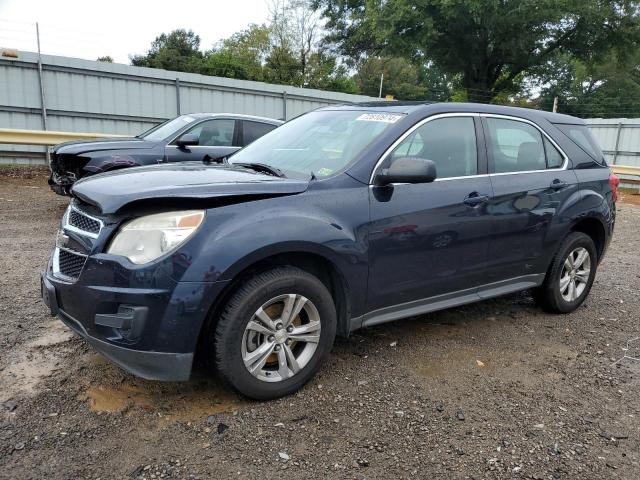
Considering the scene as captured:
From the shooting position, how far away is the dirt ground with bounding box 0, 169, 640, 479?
2.51 metres

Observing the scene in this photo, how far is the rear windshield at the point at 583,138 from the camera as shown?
4668 mm

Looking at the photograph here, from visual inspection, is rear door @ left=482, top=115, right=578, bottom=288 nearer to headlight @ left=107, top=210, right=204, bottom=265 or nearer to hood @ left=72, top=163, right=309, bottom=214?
hood @ left=72, top=163, right=309, bottom=214

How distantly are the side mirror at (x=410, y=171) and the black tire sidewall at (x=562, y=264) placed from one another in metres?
1.98

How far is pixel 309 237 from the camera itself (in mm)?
2936

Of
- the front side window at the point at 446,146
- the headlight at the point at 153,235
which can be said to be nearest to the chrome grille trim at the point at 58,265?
the headlight at the point at 153,235

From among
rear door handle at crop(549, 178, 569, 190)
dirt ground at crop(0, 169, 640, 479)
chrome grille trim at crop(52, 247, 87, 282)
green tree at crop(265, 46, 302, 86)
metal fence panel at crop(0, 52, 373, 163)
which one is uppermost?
green tree at crop(265, 46, 302, 86)

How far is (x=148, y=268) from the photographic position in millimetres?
2582

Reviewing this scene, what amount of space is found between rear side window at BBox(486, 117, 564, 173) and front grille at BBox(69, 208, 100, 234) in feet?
9.34

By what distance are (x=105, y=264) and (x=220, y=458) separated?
112 centimetres

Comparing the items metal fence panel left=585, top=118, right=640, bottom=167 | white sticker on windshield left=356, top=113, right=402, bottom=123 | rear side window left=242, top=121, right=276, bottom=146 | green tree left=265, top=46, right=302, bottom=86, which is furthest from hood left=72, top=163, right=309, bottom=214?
green tree left=265, top=46, right=302, bottom=86

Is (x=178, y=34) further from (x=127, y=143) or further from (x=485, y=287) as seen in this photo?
(x=485, y=287)

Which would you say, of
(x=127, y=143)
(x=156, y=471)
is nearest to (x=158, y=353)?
(x=156, y=471)

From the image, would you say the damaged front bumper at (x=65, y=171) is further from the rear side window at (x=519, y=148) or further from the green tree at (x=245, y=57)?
the green tree at (x=245, y=57)

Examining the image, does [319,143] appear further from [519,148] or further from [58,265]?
[58,265]
